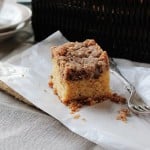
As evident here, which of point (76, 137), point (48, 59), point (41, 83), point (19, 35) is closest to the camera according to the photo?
point (76, 137)

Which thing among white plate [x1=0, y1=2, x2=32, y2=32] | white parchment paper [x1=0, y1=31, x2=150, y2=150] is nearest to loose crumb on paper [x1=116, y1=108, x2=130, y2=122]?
white parchment paper [x1=0, y1=31, x2=150, y2=150]

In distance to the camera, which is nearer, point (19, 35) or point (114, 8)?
point (114, 8)

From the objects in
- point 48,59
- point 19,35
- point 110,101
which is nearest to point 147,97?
point 110,101

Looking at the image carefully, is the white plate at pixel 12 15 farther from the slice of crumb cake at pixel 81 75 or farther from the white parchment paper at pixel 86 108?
the slice of crumb cake at pixel 81 75

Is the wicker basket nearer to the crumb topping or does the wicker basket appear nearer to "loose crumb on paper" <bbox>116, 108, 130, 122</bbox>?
the crumb topping

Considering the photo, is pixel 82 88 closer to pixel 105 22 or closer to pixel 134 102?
pixel 134 102

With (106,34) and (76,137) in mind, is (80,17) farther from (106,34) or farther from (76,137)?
(76,137)
